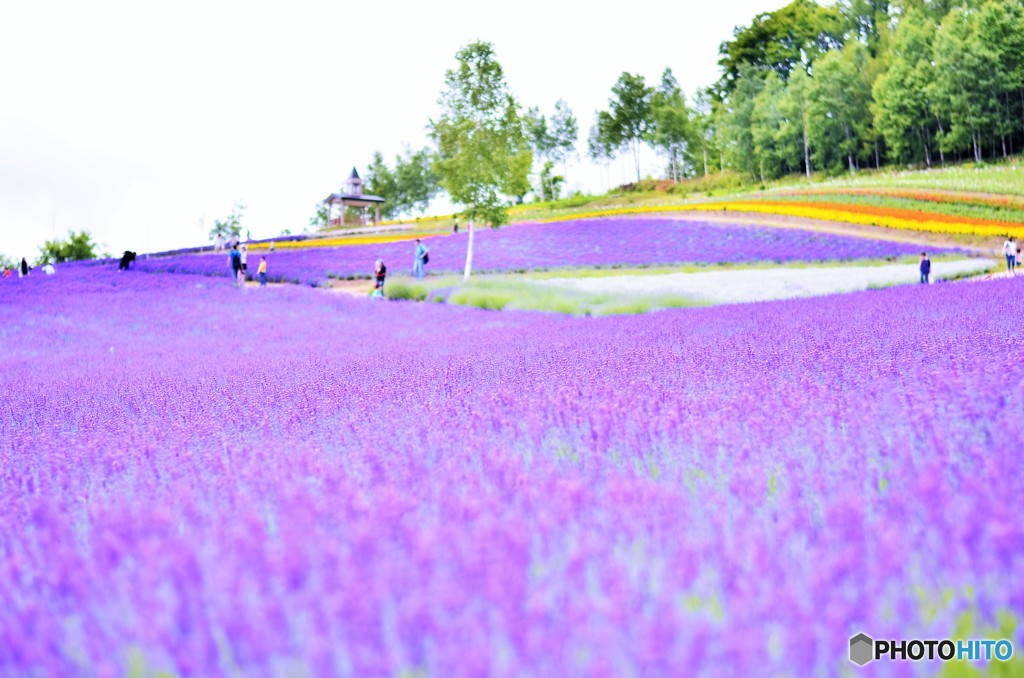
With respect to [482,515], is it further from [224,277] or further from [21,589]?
[224,277]

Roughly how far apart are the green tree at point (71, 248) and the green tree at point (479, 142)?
47.8 metres

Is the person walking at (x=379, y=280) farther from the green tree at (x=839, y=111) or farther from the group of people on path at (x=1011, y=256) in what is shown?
the green tree at (x=839, y=111)

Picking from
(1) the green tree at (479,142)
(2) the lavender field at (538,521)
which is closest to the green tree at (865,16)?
(1) the green tree at (479,142)

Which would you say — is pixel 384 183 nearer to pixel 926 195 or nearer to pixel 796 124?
pixel 796 124

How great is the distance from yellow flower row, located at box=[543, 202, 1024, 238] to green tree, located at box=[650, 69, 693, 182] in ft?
47.7

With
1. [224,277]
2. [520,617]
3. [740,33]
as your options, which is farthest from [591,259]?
[740,33]

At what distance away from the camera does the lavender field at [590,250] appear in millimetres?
28281

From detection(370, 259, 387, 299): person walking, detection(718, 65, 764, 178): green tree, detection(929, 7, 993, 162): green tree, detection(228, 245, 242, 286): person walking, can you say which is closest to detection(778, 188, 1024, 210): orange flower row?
detection(929, 7, 993, 162): green tree

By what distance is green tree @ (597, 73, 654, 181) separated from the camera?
5947cm

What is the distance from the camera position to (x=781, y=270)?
23.9 meters

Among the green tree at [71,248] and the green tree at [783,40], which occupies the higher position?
the green tree at [783,40]

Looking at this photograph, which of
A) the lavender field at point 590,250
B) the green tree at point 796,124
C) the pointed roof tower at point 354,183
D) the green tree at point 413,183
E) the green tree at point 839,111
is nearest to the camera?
the lavender field at point 590,250

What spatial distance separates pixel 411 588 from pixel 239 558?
0.36 metres

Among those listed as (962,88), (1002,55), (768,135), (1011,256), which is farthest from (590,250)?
(768,135)
